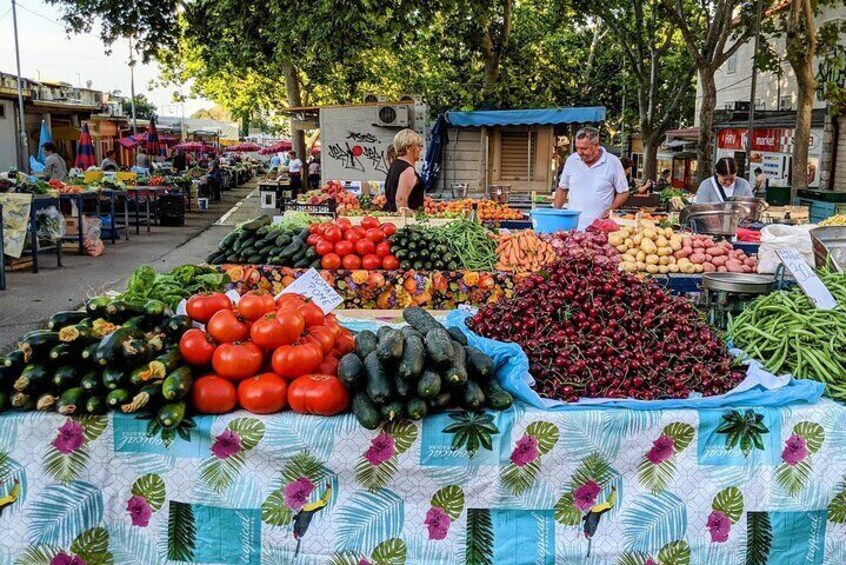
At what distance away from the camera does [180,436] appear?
10.0ft

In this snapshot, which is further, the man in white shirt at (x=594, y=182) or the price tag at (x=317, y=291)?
the man in white shirt at (x=594, y=182)

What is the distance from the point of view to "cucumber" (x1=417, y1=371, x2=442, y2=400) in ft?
9.61

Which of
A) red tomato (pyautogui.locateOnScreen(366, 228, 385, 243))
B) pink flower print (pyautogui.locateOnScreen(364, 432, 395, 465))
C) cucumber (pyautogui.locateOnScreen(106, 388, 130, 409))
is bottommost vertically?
pink flower print (pyautogui.locateOnScreen(364, 432, 395, 465))

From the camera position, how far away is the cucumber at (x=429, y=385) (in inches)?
115

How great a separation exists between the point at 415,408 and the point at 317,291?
44.7 inches

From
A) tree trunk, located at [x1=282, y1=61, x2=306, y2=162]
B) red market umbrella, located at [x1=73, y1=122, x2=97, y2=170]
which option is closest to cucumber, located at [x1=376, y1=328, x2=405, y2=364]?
red market umbrella, located at [x1=73, y1=122, x2=97, y2=170]

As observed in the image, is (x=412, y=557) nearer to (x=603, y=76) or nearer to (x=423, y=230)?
A: (x=423, y=230)

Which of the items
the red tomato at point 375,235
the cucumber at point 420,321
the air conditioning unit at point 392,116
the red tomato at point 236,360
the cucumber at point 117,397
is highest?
the air conditioning unit at point 392,116

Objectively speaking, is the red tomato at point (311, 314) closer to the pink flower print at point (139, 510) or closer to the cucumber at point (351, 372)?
the cucumber at point (351, 372)

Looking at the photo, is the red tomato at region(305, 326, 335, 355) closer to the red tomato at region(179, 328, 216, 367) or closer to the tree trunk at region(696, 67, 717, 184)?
the red tomato at region(179, 328, 216, 367)

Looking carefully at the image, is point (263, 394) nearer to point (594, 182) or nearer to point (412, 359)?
point (412, 359)

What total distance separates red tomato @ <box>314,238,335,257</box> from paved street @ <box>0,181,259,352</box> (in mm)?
1851

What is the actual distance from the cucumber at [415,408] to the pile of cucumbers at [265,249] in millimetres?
3495

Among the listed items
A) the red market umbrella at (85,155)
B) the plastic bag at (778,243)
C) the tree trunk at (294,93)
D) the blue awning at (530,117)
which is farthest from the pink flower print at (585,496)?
the tree trunk at (294,93)
